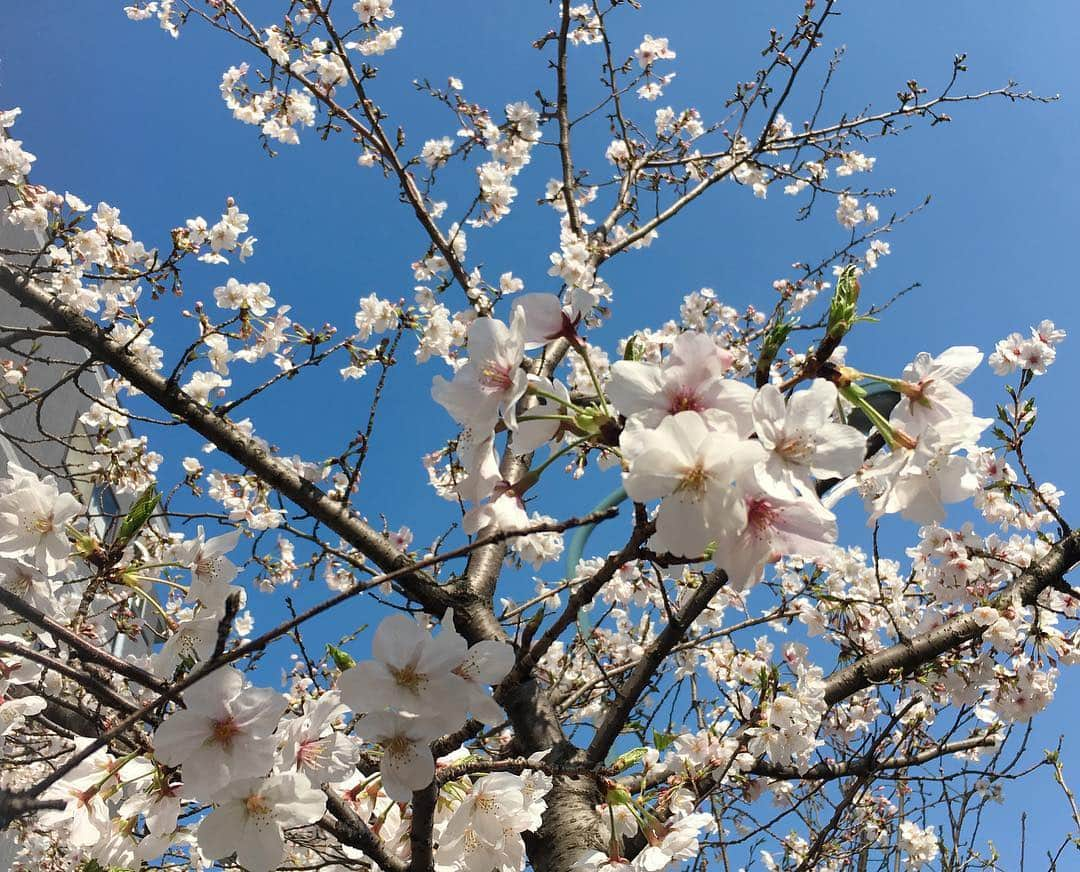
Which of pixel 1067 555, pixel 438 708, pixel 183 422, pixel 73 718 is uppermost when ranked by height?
pixel 183 422

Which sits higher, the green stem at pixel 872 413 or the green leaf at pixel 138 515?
the green stem at pixel 872 413

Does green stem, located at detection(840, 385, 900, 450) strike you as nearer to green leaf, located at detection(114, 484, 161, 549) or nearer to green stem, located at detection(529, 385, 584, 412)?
green stem, located at detection(529, 385, 584, 412)

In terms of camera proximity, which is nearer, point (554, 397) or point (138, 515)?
point (554, 397)

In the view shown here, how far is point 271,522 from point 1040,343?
4.17 metres

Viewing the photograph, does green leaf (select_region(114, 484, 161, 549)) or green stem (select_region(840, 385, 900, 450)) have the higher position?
green stem (select_region(840, 385, 900, 450))

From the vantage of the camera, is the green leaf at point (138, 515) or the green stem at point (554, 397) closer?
the green stem at point (554, 397)

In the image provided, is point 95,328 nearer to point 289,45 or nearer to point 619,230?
point 289,45

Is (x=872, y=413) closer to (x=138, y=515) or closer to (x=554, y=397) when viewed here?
(x=554, y=397)

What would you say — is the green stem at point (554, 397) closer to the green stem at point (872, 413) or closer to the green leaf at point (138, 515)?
the green stem at point (872, 413)

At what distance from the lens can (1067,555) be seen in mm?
2592

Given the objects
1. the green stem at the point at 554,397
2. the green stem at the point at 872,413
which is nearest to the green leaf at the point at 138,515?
the green stem at the point at 554,397

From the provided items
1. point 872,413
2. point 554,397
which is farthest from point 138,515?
point 872,413

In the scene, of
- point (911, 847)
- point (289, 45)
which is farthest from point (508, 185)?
point (911, 847)

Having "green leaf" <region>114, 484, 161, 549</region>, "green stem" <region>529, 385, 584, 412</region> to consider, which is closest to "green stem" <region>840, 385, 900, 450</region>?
"green stem" <region>529, 385, 584, 412</region>
